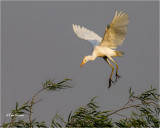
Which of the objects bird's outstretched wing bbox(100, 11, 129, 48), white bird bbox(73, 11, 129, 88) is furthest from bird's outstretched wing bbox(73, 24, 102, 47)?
bird's outstretched wing bbox(100, 11, 129, 48)

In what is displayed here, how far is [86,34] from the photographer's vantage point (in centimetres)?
845

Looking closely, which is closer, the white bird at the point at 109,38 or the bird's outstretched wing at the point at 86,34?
the white bird at the point at 109,38

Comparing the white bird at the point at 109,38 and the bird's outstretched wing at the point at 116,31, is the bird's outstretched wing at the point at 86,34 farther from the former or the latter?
the bird's outstretched wing at the point at 116,31

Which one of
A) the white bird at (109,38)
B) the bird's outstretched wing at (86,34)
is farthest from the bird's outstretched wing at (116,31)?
the bird's outstretched wing at (86,34)

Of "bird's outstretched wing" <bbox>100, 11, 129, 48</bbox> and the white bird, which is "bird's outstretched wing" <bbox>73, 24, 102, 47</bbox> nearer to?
the white bird

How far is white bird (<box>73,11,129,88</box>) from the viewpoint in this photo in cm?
637

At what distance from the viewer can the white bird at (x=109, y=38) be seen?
6.37 m

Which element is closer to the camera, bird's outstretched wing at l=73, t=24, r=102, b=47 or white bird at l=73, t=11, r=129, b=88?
white bird at l=73, t=11, r=129, b=88

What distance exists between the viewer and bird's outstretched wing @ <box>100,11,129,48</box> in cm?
632

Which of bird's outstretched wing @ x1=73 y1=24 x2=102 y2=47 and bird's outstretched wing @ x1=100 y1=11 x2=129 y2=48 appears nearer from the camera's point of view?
bird's outstretched wing @ x1=100 y1=11 x2=129 y2=48

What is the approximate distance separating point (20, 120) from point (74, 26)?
3.62 metres

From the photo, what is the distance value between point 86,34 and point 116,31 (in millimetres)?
1924

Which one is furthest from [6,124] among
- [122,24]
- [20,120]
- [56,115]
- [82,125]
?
[122,24]

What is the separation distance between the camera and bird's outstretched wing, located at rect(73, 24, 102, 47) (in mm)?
7996
